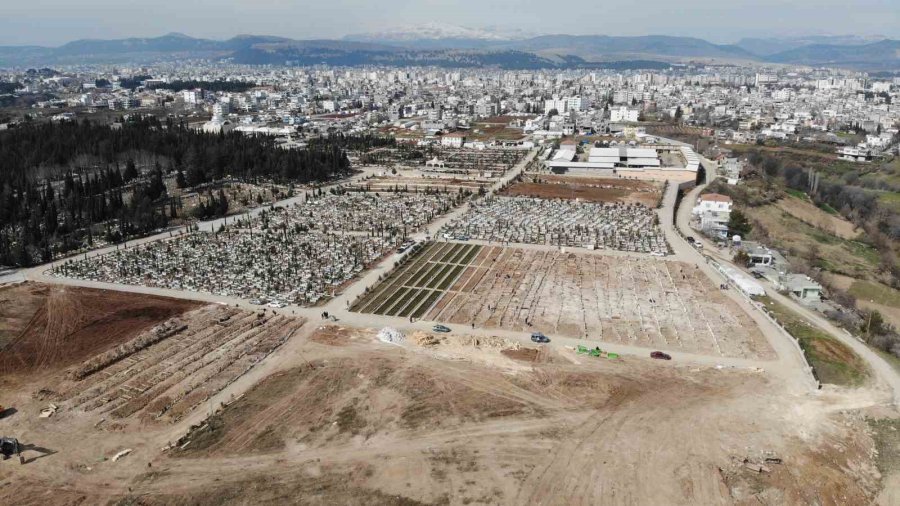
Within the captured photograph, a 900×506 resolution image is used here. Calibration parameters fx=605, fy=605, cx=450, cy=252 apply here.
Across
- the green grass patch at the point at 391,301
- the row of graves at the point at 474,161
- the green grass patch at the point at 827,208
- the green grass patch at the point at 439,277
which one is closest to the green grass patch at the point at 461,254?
the green grass patch at the point at 439,277

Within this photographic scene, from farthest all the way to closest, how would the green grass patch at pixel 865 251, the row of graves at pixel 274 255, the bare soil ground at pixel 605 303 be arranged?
the green grass patch at pixel 865 251 → the row of graves at pixel 274 255 → the bare soil ground at pixel 605 303

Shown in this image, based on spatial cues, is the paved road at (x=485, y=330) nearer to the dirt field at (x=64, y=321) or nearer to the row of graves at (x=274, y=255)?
the row of graves at (x=274, y=255)

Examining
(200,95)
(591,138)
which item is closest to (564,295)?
(591,138)

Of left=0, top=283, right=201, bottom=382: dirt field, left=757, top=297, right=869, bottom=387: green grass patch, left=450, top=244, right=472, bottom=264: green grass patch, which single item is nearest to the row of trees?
left=0, top=283, right=201, bottom=382: dirt field

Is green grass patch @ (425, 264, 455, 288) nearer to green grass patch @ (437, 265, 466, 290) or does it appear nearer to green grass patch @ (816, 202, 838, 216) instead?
green grass patch @ (437, 265, 466, 290)

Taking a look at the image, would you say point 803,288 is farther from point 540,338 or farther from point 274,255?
point 274,255

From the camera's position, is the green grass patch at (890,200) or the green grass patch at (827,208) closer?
the green grass patch at (890,200)

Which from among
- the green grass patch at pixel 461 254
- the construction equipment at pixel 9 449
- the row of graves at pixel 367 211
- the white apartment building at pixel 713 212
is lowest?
the construction equipment at pixel 9 449

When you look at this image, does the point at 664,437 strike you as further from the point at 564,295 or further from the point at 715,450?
the point at 564,295
